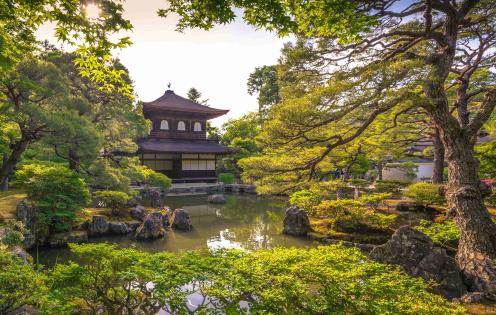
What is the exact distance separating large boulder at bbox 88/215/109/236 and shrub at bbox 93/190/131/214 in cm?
124

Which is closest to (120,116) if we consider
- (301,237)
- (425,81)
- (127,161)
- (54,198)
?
(127,161)

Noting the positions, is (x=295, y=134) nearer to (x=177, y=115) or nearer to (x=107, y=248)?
(x=107, y=248)

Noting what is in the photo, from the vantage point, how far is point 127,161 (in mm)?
14094

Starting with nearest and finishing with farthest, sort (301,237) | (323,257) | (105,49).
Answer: (105,49)
(323,257)
(301,237)

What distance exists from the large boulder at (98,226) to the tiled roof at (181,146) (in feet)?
38.3

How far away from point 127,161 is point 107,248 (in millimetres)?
11378

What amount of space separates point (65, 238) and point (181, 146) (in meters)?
15.0

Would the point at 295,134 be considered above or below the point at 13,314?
above

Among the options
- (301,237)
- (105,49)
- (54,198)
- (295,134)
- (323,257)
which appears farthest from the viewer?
(301,237)

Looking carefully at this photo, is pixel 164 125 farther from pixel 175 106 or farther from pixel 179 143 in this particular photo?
pixel 179 143

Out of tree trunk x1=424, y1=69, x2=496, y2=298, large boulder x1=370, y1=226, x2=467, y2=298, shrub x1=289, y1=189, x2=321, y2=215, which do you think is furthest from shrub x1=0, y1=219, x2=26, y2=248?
shrub x1=289, y1=189, x2=321, y2=215

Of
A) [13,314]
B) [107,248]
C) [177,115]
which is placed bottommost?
[13,314]

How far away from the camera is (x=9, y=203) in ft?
26.1

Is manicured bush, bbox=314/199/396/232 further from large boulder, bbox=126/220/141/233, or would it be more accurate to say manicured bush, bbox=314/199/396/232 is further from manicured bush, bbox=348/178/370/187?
large boulder, bbox=126/220/141/233
